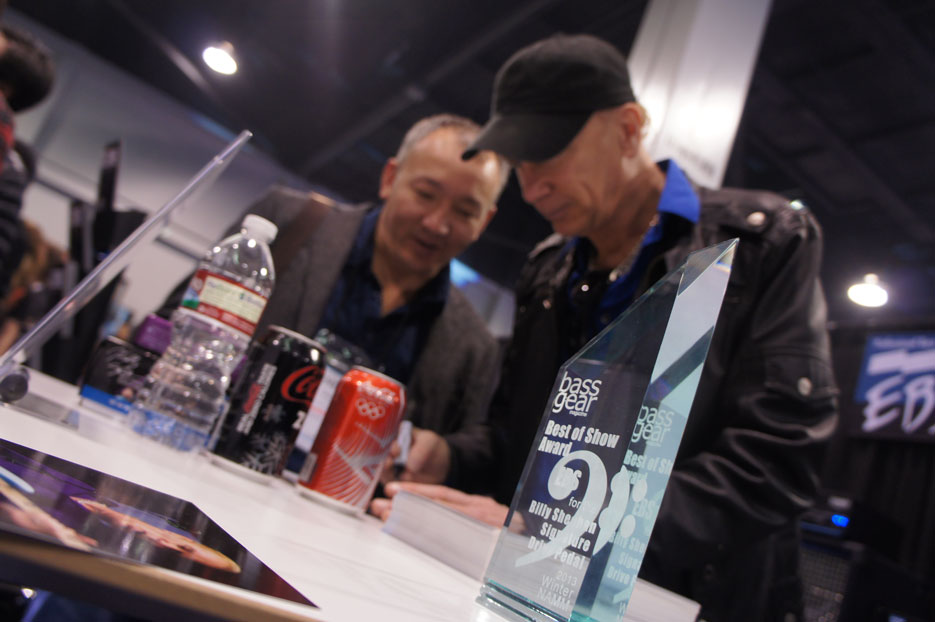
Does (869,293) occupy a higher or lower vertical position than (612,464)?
higher

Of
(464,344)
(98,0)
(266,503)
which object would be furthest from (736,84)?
(98,0)

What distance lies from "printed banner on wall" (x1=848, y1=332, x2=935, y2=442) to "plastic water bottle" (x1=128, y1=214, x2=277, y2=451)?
373 cm

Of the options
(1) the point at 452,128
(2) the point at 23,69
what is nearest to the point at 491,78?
(1) the point at 452,128

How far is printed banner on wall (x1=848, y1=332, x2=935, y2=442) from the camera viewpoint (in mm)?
3668

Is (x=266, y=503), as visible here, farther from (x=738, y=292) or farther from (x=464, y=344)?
(x=464, y=344)

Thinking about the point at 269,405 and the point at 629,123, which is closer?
the point at 269,405

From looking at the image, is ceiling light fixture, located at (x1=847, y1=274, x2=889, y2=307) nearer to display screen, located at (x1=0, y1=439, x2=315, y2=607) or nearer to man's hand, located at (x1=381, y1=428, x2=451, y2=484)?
man's hand, located at (x1=381, y1=428, x2=451, y2=484)

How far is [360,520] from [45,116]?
8.76 meters

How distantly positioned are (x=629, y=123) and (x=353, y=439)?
44.2 inches

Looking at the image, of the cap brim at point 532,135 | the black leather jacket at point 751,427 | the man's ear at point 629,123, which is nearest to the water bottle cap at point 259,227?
the cap brim at point 532,135

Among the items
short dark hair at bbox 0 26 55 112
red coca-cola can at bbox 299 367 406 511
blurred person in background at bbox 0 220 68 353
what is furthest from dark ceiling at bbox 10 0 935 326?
red coca-cola can at bbox 299 367 406 511

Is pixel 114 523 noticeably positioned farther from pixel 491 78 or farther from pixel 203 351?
pixel 491 78

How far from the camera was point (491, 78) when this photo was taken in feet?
19.4

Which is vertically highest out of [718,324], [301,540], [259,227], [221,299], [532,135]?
[532,135]
